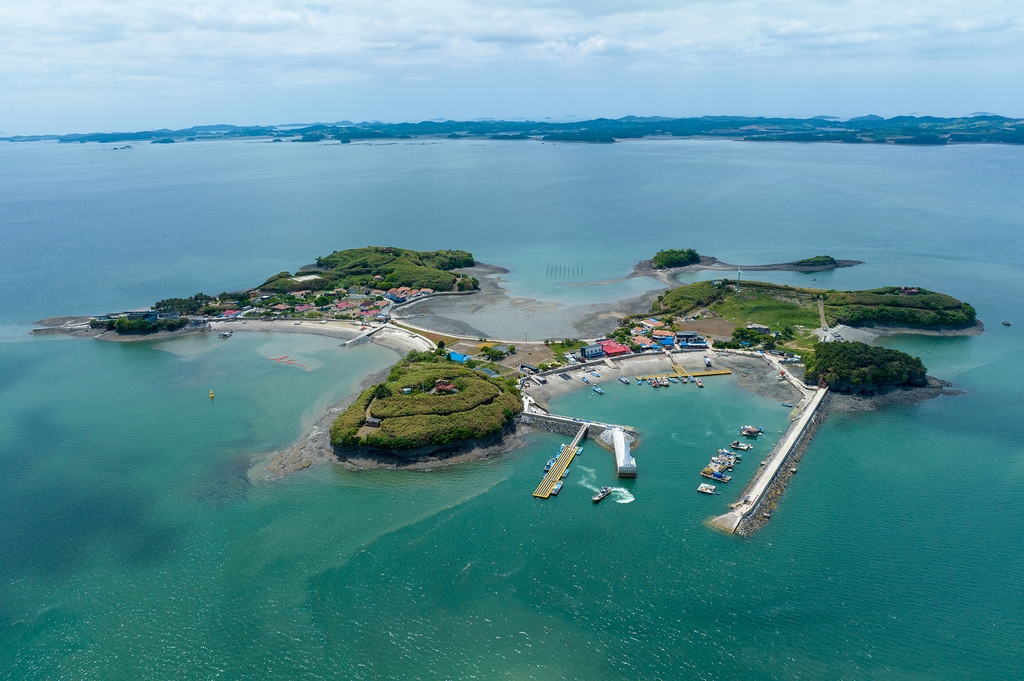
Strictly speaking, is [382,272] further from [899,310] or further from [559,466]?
[899,310]

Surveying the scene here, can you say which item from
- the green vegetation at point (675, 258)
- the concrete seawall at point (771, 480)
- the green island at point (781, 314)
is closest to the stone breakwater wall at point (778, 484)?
the concrete seawall at point (771, 480)

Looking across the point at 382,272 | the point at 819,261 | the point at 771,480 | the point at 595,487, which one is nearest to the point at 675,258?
the point at 819,261

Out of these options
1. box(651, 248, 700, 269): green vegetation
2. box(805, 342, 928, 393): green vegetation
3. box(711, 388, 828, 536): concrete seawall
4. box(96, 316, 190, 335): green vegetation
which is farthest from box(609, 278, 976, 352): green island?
box(96, 316, 190, 335): green vegetation

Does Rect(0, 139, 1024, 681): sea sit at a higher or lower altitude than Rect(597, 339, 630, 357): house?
lower

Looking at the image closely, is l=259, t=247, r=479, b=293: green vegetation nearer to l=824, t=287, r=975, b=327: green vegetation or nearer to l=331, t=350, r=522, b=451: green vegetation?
l=331, t=350, r=522, b=451: green vegetation

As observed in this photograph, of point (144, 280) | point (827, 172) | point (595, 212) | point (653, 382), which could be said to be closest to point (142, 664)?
point (653, 382)

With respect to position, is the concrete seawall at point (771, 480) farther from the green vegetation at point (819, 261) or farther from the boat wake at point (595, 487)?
the green vegetation at point (819, 261)
